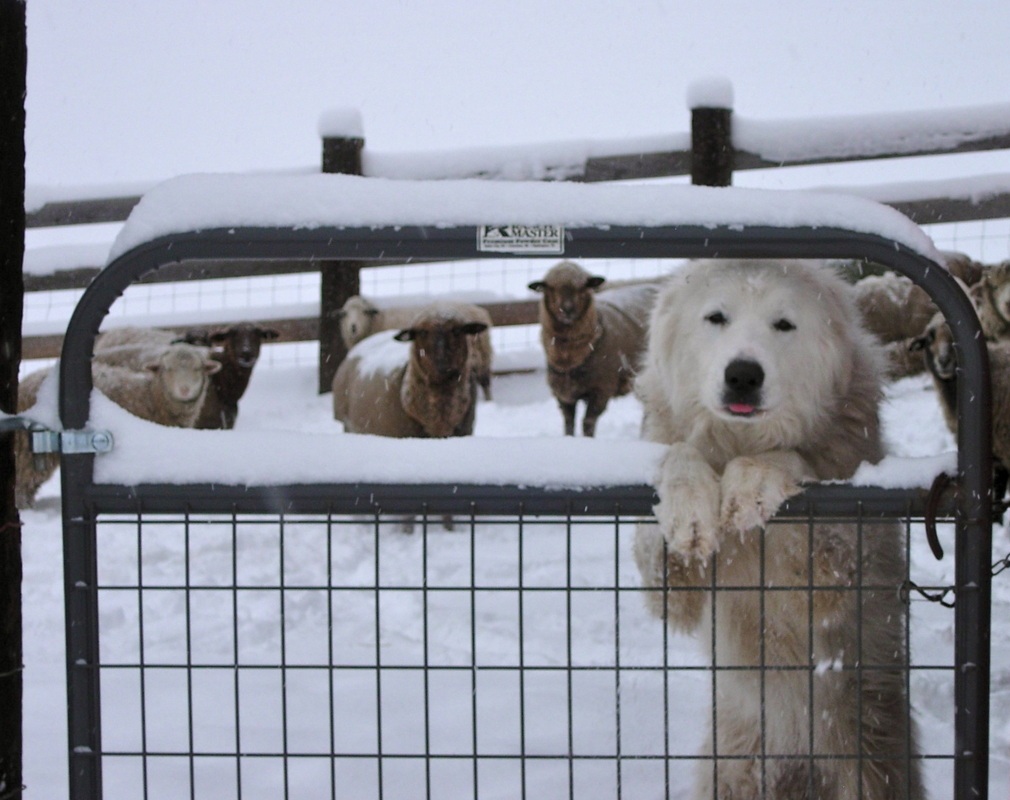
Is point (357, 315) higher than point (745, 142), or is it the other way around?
point (745, 142)

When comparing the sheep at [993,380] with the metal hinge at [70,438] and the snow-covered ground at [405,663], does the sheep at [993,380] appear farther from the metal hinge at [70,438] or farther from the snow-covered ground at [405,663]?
the metal hinge at [70,438]

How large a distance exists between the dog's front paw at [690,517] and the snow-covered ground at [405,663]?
5.2 inches

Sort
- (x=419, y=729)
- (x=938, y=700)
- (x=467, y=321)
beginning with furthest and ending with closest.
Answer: (x=467, y=321), (x=938, y=700), (x=419, y=729)

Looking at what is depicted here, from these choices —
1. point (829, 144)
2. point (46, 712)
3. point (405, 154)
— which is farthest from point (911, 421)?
point (46, 712)

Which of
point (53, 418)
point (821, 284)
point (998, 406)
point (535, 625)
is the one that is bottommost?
point (535, 625)

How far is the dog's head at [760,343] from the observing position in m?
2.52

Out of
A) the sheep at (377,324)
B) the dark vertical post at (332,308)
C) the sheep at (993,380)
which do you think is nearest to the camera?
the sheep at (993,380)

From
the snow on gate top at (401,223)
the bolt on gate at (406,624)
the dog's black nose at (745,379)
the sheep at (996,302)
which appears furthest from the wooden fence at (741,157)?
the snow on gate top at (401,223)

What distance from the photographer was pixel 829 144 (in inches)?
304

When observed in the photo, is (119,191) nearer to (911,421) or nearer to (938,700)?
(911,421)

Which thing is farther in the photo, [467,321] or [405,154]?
[405,154]

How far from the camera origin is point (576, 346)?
8477 millimetres

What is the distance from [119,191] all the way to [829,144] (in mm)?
5684

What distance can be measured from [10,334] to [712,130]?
6.46 meters
